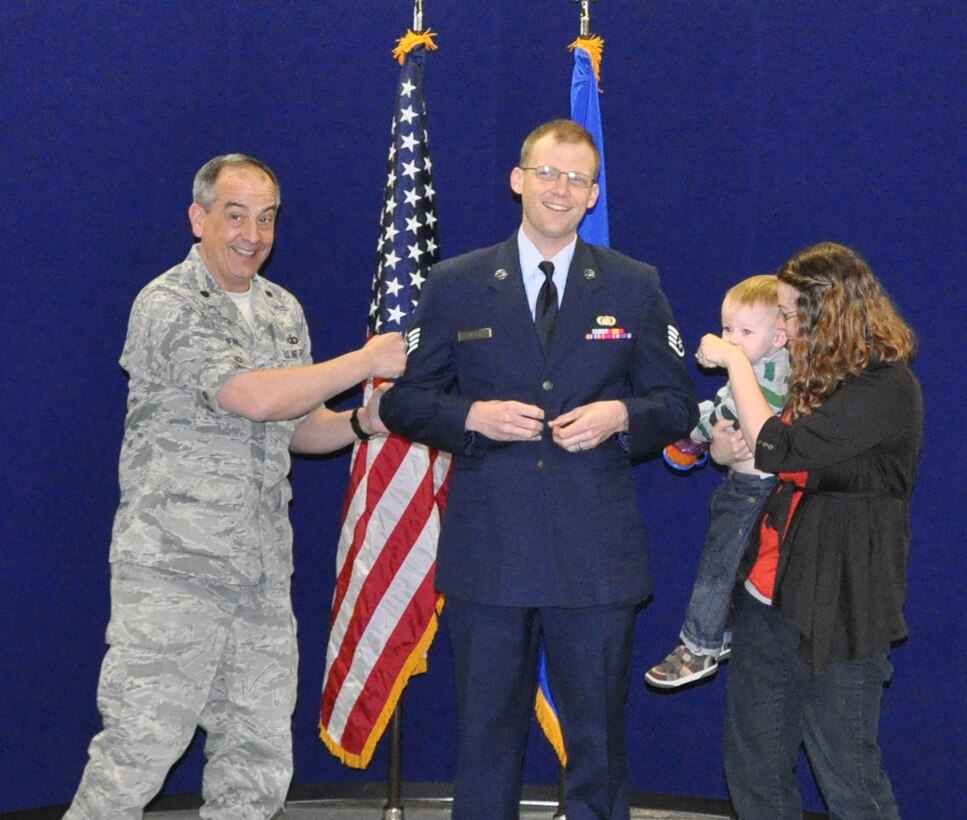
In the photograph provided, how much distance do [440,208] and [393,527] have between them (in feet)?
4.03

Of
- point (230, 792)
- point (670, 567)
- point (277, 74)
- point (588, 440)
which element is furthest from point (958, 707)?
point (277, 74)

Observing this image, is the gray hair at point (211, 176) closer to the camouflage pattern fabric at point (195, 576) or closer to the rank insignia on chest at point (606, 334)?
the camouflage pattern fabric at point (195, 576)

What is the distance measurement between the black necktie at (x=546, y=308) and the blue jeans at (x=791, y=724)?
2.92 feet

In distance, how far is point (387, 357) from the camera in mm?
3455

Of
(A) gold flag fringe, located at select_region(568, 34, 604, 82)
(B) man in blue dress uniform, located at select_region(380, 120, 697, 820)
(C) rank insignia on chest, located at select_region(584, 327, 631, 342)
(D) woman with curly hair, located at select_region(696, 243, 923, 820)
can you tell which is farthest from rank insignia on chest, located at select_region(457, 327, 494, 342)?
(A) gold flag fringe, located at select_region(568, 34, 604, 82)

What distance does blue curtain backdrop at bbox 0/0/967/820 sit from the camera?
14.3ft

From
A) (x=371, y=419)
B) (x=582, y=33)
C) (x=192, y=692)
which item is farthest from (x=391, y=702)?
(x=582, y=33)

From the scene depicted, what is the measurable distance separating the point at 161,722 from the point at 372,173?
221 centimetres

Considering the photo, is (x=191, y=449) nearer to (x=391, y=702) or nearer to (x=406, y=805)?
(x=391, y=702)

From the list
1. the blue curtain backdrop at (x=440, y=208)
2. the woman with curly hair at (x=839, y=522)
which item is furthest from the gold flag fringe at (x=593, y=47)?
the woman with curly hair at (x=839, y=522)

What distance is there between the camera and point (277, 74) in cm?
485

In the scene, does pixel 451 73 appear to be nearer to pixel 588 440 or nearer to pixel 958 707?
pixel 588 440

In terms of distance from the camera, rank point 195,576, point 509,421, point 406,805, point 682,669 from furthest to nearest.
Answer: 1. point 406,805
2. point 682,669
3. point 195,576
4. point 509,421

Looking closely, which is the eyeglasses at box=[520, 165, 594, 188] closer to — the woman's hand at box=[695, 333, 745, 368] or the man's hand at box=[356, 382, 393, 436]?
the woman's hand at box=[695, 333, 745, 368]
